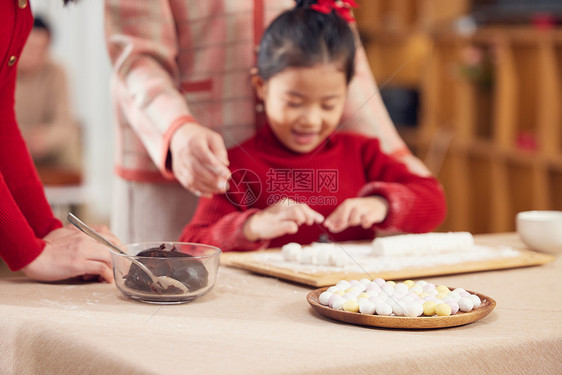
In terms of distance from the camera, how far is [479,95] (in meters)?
3.07

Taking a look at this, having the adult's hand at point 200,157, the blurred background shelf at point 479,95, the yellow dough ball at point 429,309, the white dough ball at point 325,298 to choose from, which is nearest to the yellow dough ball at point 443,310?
the yellow dough ball at point 429,309

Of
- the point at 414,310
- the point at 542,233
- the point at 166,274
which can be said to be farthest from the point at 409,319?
the point at 542,233

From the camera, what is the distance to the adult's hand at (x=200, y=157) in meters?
1.02

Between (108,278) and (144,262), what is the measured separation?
0.43 feet

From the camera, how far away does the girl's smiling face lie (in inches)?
42.0

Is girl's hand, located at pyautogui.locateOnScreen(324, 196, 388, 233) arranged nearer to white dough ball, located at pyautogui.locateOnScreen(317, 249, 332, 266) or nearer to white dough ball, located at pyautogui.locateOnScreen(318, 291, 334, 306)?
white dough ball, located at pyautogui.locateOnScreen(317, 249, 332, 266)

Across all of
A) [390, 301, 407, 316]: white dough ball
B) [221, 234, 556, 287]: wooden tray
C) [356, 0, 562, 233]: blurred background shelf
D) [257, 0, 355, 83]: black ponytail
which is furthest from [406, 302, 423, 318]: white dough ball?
[356, 0, 562, 233]: blurred background shelf

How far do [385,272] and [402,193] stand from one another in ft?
0.95

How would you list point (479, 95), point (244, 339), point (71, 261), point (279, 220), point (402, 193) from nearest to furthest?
point (244, 339) < point (71, 261) < point (279, 220) < point (402, 193) < point (479, 95)

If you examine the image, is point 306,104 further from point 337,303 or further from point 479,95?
point 479,95

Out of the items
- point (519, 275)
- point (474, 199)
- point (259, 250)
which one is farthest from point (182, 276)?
point (474, 199)

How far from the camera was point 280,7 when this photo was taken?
121 cm

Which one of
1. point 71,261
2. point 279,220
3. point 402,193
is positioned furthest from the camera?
point 402,193

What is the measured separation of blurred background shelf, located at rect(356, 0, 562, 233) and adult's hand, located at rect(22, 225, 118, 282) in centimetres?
176
